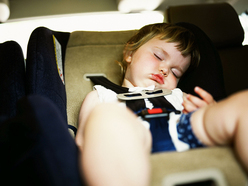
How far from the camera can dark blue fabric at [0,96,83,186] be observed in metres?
0.34

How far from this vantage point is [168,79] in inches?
36.2

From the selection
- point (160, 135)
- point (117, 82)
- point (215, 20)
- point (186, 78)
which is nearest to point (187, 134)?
point (160, 135)

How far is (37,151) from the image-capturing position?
0.34m

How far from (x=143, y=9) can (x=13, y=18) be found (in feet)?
3.70

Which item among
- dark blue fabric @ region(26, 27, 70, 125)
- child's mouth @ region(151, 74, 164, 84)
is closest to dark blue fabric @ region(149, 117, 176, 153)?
child's mouth @ region(151, 74, 164, 84)

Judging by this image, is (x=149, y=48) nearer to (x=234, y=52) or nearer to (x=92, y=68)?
(x=92, y=68)

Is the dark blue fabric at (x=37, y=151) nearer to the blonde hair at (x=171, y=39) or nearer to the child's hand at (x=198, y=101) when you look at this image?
the child's hand at (x=198, y=101)

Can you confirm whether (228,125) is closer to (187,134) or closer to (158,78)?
(187,134)

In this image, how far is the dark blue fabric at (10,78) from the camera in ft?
2.23

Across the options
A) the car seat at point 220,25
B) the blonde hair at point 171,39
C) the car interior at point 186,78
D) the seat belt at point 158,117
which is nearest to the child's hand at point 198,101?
the seat belt at point 158,117

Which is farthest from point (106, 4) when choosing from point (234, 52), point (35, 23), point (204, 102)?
point (204, 102)

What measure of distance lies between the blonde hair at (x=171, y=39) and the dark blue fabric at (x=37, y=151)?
2.43 ft

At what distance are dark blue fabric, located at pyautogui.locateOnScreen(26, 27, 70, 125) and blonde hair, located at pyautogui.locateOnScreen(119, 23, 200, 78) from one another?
0.39m

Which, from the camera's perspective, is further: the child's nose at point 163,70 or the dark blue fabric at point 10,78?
the child's nose at point 163,70
